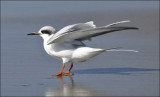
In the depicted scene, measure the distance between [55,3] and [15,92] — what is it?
37.3 feet

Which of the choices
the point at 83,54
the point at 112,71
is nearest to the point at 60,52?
the point at 83,54

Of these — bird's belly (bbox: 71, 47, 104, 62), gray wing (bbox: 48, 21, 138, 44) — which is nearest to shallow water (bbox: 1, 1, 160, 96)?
bird's belly (bbox: 71, 47, 104, 62)

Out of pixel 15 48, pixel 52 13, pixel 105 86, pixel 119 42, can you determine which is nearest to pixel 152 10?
pixel 52 13

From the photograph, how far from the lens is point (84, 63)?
30.6ft

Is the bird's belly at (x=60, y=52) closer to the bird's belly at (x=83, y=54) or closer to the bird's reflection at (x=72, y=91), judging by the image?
the bird's belly at (x=83, y=54)

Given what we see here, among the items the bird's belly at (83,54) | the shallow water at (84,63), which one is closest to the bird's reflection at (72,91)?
the shallow water at (84,63)

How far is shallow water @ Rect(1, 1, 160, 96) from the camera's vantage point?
7.17m

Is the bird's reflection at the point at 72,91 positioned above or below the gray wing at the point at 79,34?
below

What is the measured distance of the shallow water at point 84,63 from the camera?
7.17m

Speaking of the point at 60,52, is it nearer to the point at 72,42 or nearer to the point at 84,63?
the point at 72,42

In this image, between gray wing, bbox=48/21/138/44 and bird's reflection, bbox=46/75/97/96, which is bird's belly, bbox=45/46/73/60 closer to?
gray wing, bbox=48/21/138/44

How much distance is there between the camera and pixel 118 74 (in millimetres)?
8266

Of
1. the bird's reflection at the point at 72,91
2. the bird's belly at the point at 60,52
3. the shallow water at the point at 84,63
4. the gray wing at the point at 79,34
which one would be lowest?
the shallow water at the point at 84,63

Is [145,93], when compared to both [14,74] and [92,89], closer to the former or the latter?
[92,89]
